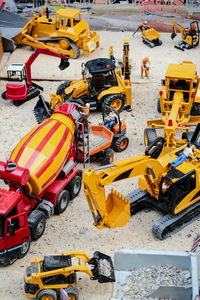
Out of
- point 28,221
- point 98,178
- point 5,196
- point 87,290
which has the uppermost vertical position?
point 98,178

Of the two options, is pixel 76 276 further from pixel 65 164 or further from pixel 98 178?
pixel 65 164

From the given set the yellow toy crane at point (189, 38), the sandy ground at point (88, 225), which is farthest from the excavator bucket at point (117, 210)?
the yellow toy crane at point (189, 38)

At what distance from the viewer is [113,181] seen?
8.86 meters

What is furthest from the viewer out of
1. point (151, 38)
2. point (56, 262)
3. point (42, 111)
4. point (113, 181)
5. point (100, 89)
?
point (151, 38)

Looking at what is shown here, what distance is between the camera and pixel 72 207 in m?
11.0

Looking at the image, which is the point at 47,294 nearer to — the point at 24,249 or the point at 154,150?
the point at 24,249

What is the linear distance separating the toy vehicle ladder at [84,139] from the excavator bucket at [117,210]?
2.39 m

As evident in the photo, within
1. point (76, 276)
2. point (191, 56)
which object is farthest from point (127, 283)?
point (191, 56)

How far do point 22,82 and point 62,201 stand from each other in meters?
6.18

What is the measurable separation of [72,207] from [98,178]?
2.67 meters

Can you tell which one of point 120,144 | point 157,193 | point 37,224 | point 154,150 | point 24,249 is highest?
point 154,150

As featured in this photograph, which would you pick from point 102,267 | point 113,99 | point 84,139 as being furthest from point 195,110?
point 102,267

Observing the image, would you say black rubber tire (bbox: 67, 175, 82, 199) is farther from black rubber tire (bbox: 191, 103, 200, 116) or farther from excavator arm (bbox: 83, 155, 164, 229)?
black rubber tire (bbox: 191, 103, 200, 116)

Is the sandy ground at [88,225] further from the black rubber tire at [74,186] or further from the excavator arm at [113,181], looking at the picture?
the excavator arm at [113,181]
